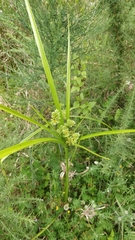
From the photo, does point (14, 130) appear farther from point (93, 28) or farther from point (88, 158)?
point (93, 28)

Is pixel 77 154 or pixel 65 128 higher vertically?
pixel 65 128

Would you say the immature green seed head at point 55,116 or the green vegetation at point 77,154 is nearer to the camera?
the immature green seed head at point 55,116

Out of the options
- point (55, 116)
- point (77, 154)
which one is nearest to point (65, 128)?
point (55, 116)

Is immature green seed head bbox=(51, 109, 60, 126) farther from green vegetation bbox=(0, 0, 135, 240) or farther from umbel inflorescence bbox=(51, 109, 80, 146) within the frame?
green vegetation bbox=(0, 0, 135, 240)

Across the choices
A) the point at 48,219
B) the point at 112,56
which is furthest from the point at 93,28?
the point at 48,219

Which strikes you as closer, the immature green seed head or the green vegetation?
the immature green seed head

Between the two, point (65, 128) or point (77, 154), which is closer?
point (65, 128)

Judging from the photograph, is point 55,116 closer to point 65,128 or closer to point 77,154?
point 65,128

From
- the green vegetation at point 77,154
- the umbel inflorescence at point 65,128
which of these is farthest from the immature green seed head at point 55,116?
the green vegetation at point 77,154

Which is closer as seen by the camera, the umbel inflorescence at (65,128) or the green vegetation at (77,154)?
the umbel inflorescence at (65,128)

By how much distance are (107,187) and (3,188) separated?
2.27 feet

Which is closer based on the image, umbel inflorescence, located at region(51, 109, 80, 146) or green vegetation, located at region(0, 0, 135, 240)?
umbel inflorescence, located at region(51, 109, 80, 146)

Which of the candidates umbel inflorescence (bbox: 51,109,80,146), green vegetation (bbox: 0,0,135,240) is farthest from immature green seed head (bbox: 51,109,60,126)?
green vegetation (bbox: 0,0,135,240)

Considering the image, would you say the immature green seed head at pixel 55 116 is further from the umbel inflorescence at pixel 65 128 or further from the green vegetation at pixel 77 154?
the green vegetation at pixel 77 154
